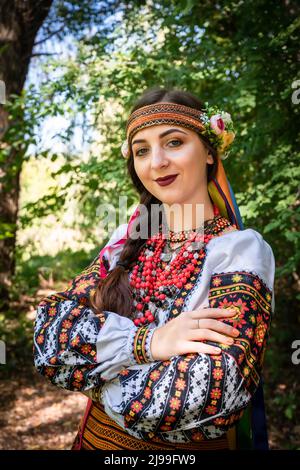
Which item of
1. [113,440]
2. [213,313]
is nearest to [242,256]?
[213,313]

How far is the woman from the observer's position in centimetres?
134

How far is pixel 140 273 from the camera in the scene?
173cm

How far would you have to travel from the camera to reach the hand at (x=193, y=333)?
1.36 metres

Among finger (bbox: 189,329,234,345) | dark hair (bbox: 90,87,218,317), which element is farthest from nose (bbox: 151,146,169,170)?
finger (bbox: 189,329,234,345)

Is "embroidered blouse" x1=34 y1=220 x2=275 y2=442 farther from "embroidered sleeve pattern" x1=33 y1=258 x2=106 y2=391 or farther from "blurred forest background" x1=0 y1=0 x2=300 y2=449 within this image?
"blurred forest background" x1=0 y1=0 x2=300 y2=449

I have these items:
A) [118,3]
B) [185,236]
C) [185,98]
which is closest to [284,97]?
[185,98]

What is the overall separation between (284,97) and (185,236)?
153cm

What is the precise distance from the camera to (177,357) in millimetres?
1375

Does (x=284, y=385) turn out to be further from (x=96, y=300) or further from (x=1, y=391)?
(x=96, y=300)

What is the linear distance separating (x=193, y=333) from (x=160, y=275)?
0.34 m

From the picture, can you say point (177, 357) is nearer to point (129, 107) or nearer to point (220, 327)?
point (220, 327)

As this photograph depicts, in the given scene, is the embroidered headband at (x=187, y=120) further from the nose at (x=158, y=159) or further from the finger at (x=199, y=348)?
the finger at (x=199, y=348)

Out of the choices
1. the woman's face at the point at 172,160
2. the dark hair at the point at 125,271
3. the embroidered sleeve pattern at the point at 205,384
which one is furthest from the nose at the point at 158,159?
the embroidered sleeve pattern at the point at 205,384

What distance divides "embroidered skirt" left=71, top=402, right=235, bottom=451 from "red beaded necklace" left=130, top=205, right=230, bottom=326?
0.37 metres
